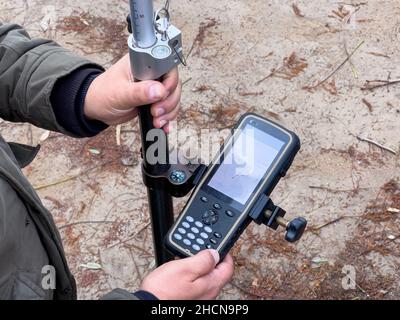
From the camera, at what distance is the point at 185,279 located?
119 centimetres

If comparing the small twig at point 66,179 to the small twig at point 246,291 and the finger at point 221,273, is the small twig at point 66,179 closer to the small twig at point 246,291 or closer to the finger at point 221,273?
the small twig at point 246,291

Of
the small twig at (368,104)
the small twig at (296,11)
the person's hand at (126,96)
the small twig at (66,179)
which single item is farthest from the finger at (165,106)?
the small twig at (296,11)

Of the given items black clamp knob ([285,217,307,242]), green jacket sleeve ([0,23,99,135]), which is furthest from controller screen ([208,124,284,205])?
green jacket sleeve ([0,23,99,135])

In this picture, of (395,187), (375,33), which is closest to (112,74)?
(395,187)

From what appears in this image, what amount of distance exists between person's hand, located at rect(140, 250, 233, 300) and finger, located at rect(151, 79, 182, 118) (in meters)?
0.32

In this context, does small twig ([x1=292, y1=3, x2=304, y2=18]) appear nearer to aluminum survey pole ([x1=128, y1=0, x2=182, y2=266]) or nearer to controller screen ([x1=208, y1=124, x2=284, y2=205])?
controller screen ([x1=208, y1=124, x2=284, y2=205])

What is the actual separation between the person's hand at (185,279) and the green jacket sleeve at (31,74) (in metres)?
0.47

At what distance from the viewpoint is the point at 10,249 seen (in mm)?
1234

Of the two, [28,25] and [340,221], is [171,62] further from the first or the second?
[28,25]

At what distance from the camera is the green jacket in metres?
1.25

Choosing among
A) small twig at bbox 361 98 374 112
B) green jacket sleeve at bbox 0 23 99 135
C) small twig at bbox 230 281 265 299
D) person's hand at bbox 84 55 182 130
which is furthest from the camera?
small twig at bbox 361 98 374 112

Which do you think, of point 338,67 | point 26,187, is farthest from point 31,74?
point 338,67

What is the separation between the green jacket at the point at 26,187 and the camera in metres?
1.25

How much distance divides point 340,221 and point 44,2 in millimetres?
2111
